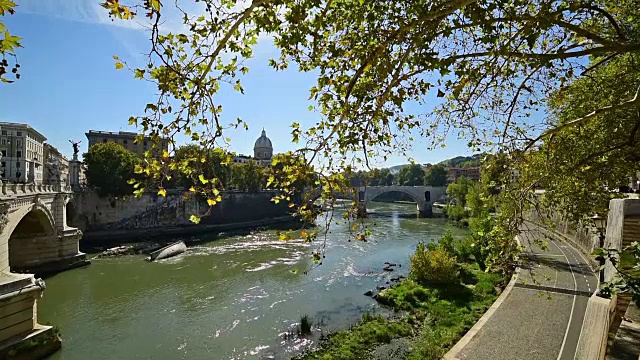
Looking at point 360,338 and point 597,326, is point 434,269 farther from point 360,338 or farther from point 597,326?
point 597,326

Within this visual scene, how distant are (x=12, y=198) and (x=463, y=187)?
45429mm

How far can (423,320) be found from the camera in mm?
14164

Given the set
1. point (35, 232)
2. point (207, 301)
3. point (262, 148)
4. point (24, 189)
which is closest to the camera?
point (207, 301)

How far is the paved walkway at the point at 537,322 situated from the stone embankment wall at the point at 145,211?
22.7 meters

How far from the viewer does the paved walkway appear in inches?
373

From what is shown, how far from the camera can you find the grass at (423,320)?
11.5 m

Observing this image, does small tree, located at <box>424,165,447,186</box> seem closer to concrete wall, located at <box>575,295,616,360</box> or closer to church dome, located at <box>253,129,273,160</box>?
church dome, located at <box>253,129,273,160</box>

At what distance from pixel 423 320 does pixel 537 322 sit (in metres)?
3.83

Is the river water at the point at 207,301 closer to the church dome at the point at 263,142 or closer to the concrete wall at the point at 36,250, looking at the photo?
the concrete wall at the point at 36,250

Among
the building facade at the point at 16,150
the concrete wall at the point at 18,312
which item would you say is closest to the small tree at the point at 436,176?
the building facade at the point at 16,150

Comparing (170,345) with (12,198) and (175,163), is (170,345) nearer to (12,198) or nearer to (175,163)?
(12,198)

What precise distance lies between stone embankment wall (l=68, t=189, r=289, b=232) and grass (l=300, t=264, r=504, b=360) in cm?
1915

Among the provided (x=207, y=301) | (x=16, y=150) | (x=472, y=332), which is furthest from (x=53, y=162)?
(x=472, y=332)

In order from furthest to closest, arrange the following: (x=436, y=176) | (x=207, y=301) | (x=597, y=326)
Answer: (x=436, y=176) → (x=207, y=301) → (x=597, y=326)
